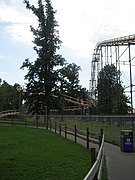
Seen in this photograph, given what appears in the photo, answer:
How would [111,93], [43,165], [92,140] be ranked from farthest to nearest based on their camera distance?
[111,93] → [92,140] → [43,165]

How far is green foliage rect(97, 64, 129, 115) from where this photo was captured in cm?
6035

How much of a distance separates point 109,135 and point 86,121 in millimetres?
5908

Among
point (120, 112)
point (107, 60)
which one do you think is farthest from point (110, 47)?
point (120, 112)

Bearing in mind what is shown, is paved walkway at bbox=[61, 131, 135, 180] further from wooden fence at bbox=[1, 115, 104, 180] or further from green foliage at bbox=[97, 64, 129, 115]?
green foliage at bbox=[97, 64, 129, 115]

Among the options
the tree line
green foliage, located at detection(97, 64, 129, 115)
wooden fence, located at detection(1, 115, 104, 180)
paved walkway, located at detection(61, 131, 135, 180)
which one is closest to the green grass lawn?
paved walkway, located at detection(61, 131, 135, 180)

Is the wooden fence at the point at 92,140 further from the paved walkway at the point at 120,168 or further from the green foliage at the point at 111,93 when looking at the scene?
the green foliage at the point at 111,93

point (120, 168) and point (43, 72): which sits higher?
point (43, 72)

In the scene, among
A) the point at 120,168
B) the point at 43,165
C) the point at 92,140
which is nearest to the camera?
the point at 120,168

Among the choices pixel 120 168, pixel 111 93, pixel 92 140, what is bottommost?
pixel 120 168

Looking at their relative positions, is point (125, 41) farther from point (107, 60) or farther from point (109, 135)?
point (109, 135)

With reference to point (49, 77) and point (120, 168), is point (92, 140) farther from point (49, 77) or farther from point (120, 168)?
point (49, 77)

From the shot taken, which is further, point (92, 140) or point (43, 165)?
point (92, 140)

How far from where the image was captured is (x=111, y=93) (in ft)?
227


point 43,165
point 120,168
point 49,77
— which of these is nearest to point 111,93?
point 49,77
